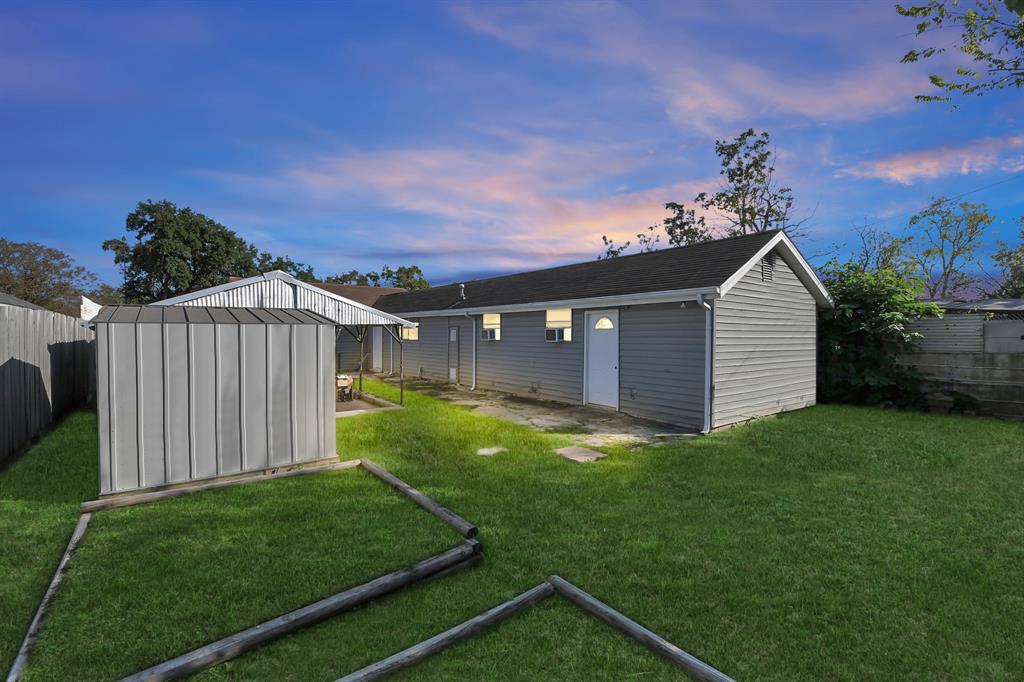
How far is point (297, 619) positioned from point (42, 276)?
143 ft

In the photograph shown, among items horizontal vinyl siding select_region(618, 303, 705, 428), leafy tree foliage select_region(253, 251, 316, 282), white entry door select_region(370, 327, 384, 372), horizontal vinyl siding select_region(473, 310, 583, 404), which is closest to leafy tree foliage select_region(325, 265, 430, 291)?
leafy tree foliage select_region(253, 251, 316, 282)

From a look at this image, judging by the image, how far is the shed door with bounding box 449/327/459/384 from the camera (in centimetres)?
1573

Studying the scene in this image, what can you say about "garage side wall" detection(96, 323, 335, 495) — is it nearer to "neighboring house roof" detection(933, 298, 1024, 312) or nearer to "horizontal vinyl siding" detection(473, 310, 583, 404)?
"horizontal vinyl siding" detection(473, 310, 583, 404)

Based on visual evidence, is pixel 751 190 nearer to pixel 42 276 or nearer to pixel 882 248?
pixel 882 248

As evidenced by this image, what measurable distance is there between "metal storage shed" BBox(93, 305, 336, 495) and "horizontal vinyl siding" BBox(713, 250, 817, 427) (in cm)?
708


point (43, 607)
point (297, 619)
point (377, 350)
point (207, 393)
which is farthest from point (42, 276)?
point (297, 619)

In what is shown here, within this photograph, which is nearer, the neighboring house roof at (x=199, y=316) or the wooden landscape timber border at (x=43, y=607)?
the wooden landscape timber border at (x=43, y=607)

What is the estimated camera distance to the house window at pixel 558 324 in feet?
38.2

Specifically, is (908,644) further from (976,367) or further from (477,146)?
(477,146)

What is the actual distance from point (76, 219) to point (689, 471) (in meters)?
32.7

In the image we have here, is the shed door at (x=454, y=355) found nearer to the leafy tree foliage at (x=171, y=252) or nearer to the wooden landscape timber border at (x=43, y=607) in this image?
the wooden landscape timber border at (x=43, y=607)

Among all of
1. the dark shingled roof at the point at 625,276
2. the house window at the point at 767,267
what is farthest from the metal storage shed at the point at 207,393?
the house window at the point at 767,267

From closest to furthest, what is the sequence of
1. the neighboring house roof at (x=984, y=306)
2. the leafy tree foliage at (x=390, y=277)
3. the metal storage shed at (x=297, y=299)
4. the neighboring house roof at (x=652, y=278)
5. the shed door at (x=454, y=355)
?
the neighboring house roof at (x=652, y=278) < the neighboring house roof at (x=984, y=306) < the metal storage shed at (x=297, y=299) < the shed door at (x=454, y=355) < the leafy tree foliage at (x=390, y=277)

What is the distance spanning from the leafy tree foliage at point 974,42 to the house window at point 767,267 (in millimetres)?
6035
